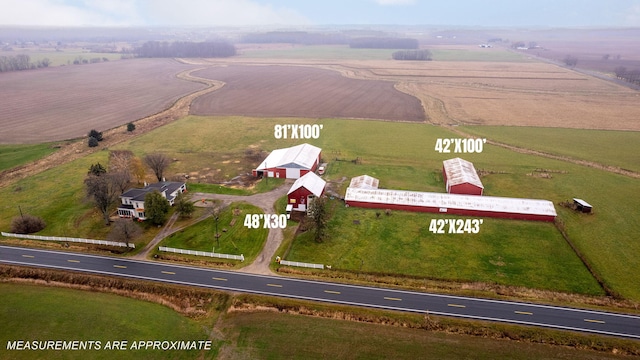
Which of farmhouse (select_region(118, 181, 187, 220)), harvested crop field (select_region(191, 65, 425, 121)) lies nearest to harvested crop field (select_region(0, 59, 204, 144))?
harvested crop field (select_region(191, 65, 425, 121))

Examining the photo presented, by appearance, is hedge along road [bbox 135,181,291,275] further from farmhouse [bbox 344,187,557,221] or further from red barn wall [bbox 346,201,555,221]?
red barn wall [bbox 346,201,555,221]

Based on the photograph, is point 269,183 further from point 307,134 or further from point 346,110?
point 346,110

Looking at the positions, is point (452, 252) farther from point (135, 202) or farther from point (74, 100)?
point (74, 100)

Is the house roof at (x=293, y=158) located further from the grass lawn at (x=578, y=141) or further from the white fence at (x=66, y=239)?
the grass lawn at (x=578, y=141)

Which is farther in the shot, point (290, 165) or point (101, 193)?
point (290, 165)

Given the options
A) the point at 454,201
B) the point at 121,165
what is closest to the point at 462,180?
the point at 454,201

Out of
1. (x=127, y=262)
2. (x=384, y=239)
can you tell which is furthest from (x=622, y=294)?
(x=127, y=262)

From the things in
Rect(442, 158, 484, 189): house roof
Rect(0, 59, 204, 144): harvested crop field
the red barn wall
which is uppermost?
Rect(0, 59, 204, 144): harvested crop field
